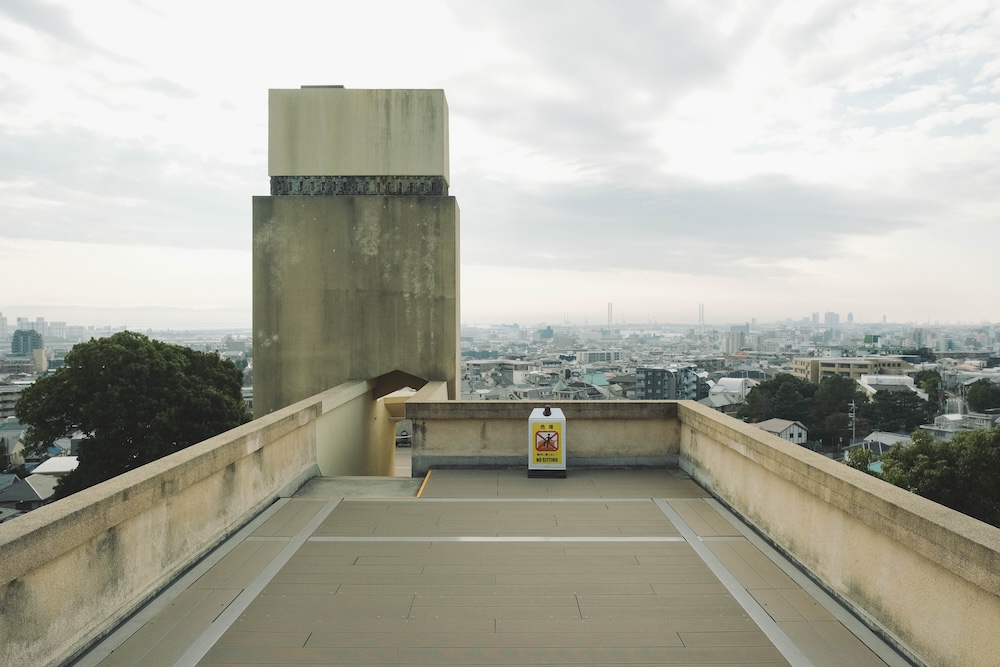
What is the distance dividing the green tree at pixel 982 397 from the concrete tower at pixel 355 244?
88.5 m

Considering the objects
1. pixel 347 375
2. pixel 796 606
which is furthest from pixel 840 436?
pixel 796 606

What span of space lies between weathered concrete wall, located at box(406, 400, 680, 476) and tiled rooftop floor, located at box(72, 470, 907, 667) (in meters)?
1.76

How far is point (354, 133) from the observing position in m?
12.2

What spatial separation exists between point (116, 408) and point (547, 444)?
15650 mm

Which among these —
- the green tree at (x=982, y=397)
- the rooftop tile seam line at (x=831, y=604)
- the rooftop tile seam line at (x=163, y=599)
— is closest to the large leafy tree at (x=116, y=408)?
the rooftop tile seam line at (x=163, y=599)

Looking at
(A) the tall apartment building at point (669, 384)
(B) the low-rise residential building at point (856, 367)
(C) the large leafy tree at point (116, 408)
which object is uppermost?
(C) the large leafy tree at point (116, 408)

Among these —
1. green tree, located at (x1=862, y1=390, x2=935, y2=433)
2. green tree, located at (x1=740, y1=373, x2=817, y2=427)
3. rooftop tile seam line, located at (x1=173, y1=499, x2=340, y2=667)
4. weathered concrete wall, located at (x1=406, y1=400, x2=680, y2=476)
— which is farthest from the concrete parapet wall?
green tree, located at (x1=862, y1=390, x2=935, y2=433)

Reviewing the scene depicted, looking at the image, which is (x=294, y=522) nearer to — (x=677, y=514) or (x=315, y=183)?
(x=677, y=514)

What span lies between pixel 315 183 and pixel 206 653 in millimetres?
10218

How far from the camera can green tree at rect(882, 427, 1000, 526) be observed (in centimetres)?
2130

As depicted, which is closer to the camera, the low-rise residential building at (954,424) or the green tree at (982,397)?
the low-rise residential building at (954,424)

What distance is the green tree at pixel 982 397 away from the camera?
77000mm

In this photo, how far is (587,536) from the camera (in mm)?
5410

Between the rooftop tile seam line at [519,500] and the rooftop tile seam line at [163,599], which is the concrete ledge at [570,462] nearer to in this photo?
the rooftop tile seam line at [519,500]
